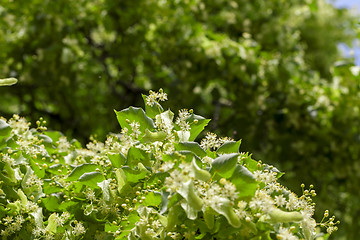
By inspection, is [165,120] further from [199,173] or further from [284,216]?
[284,216]

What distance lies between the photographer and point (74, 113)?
404cm

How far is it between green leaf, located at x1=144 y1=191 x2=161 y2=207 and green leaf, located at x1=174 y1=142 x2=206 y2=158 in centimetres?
12

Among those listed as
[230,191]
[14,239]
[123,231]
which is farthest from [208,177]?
[14,239]

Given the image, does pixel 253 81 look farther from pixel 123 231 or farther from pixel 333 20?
pixel 333 20

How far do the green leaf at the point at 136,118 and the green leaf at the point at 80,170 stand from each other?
0.50 ft

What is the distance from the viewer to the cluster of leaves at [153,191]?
3.16ft

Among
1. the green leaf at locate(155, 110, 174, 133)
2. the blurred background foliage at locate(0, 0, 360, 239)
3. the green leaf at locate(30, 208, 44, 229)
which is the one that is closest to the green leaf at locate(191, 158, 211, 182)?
the green leaf at locate(155, 110, 174, 133)

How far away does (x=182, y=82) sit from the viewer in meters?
3.71

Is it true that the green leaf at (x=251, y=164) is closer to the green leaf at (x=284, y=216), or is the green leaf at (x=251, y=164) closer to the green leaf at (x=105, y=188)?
the green leaf at (x=284, y=216)

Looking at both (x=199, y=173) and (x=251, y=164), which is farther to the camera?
(x=251, y=164)

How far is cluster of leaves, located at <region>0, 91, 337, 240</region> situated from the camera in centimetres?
96

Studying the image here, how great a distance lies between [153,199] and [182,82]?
8.82ft

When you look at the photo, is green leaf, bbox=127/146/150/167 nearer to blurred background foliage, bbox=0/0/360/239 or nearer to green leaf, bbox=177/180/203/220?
green leaf, bbox=177/180/203/220

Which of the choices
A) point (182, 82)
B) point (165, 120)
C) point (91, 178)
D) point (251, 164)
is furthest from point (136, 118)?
point (182, 82)
